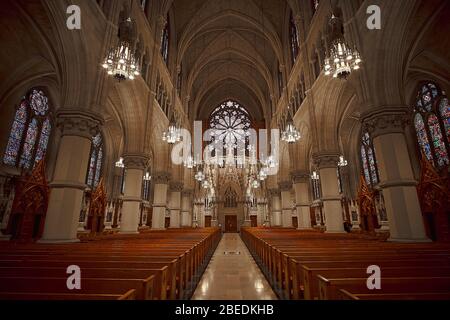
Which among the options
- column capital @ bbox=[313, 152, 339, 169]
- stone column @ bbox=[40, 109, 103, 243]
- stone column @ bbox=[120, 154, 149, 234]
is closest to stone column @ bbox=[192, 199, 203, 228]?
stone column @ bbox=[120, 154, 149, 234]

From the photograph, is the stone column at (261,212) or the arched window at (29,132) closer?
the arched window at (29,132)

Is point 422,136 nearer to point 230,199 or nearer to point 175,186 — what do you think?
point 175,186

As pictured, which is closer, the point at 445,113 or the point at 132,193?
the point at 132,193

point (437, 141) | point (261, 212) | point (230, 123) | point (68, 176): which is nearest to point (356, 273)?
point (68, 176)

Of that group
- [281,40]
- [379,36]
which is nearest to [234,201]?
[281,40]

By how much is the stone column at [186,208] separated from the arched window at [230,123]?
11646 millimetres

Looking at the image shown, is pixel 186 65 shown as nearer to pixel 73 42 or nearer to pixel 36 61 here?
pixel 36 61

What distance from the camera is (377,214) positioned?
16219 millimetres

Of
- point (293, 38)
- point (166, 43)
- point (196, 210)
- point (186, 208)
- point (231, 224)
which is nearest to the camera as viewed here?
point (293, 38)

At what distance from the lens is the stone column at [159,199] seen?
692 inches

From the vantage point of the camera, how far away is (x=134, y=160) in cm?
1295

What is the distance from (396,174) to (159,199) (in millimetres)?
14984

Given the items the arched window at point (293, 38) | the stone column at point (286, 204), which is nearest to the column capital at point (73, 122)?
the arched window at point (293, 38)

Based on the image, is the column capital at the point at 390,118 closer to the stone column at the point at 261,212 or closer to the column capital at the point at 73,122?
the column capital at the point at 73,122
